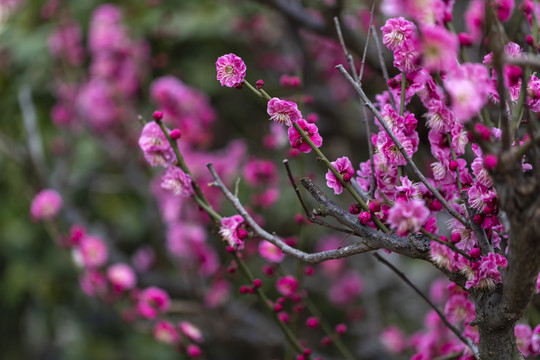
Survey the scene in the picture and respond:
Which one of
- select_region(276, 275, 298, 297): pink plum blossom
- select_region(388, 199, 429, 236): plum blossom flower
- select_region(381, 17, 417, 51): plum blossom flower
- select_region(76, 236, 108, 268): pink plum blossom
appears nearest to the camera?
select_region(388, 199, 429, 236): plum blossom flower

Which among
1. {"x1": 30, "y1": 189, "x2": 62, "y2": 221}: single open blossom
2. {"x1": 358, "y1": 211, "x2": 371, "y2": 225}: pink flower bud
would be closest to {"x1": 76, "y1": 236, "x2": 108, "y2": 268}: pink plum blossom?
{"x1": 30, "y1": 189, "x2": 62, "y2": 221}: single open blossom

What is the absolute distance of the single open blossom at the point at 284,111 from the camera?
3.08 feet

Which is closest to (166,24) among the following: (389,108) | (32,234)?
(32,234)

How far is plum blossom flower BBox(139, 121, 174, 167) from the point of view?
1139 millimetres

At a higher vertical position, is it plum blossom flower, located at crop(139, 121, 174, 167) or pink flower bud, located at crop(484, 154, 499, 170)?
pink flower bud, located at crop(484, 154, 499, 170)

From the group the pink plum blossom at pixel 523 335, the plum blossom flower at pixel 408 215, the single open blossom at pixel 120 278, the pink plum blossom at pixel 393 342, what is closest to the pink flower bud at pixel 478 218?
the plum blossom flower at pixel 408 215

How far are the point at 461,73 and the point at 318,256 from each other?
1.41ft

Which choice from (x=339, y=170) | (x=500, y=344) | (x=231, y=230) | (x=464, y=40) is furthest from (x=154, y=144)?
(x=500, y=344)

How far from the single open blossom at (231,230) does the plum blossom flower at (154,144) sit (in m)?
0.20

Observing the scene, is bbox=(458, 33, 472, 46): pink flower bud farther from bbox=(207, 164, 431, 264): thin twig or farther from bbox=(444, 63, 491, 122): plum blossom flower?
bbox=(207, 164, 431, 264): thin twig

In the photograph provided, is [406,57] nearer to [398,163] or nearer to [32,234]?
[398,163]

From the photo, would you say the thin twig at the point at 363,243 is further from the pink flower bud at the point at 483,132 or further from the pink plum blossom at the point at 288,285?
the pink plum blossom at the point at 288,285

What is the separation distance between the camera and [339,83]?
3.14 metres

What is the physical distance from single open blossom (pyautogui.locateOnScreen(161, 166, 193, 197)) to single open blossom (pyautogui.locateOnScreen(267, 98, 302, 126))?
29cm
